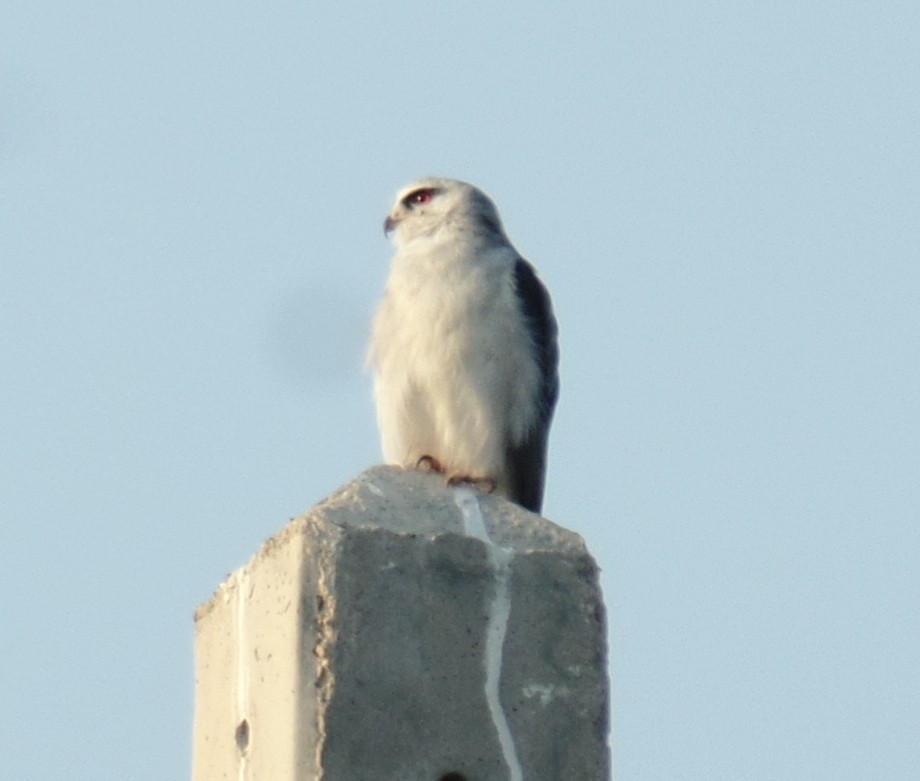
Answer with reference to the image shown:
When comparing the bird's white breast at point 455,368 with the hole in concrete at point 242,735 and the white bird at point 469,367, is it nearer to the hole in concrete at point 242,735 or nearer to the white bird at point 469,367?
the white bird at point 469,367

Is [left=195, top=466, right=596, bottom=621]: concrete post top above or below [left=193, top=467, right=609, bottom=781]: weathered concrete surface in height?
above

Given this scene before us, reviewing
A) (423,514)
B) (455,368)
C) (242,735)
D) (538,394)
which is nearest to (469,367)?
(455,368)

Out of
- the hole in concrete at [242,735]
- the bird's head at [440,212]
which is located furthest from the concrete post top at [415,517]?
the bird's head at [440,212]

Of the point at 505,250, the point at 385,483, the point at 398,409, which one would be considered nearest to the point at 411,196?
the point at 505,250

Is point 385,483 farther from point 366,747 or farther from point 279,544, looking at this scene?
point 366,747

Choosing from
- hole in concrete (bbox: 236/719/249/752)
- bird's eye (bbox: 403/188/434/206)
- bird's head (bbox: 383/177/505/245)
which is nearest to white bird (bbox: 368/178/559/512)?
bird's head (bbox: 383/177/505/245)

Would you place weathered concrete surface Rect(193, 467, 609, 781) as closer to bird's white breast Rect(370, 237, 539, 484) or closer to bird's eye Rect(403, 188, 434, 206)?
bird's white breast Rect(370, 237, 539, 484)

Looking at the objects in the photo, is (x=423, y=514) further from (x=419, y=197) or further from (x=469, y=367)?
(x=419, y=197)
